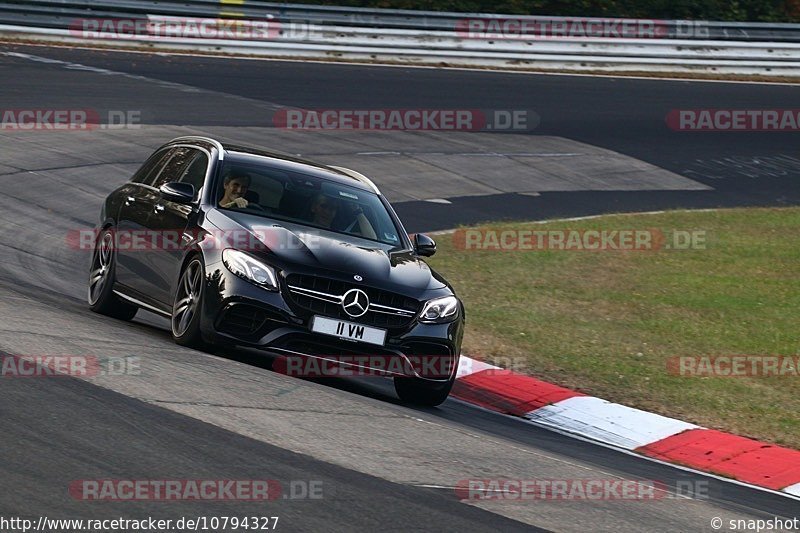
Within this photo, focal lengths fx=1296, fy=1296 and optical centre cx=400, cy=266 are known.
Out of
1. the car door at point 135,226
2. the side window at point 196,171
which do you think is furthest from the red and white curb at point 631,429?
the car door at point 135,226

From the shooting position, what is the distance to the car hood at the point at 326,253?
8797 mm

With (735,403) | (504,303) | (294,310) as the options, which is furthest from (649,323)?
(294,310)

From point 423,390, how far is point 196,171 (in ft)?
8.46

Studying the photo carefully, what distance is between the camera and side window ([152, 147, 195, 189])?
34.6 feet

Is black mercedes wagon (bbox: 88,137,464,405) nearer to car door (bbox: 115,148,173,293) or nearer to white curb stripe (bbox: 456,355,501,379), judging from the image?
car door (bbox: 115,148,173,293)

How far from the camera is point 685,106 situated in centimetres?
2806

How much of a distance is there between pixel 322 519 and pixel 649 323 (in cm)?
776

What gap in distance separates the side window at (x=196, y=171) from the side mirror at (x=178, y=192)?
13 centimetres

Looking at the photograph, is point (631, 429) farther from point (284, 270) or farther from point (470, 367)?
point (284, 270)

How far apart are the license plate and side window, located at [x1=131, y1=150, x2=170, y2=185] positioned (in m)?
2.92

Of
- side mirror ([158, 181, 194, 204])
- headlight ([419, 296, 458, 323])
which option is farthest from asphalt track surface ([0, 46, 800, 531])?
side mirror ([158, 181, 194, 204])

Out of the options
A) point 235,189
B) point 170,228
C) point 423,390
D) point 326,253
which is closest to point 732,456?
point 423,390

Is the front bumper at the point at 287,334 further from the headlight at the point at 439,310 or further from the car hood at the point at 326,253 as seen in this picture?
the car hood at the point at 326,253

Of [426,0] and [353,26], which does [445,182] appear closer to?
[353,26]
